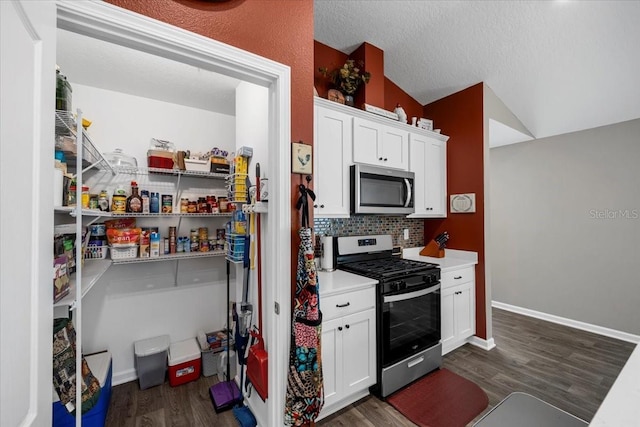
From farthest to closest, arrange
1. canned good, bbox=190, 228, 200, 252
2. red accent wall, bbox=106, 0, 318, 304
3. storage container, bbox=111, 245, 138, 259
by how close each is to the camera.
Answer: canned good, bbox=190, 228, 200, 252 → storage container, bbox=111, 245, 138, 259 → red accent wall, bbox=106, 0, 318, 304

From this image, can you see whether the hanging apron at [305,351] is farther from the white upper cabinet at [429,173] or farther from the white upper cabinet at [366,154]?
the white upper cabinet at [429,173]

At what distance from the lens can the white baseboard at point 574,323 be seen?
2914 millimetres

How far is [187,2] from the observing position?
122 cm

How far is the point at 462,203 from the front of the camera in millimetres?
3000

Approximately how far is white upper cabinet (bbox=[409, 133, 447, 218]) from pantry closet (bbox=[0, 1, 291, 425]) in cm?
177

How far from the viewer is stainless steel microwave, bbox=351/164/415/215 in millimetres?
2352

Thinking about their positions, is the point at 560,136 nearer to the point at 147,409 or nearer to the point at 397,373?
the point at 397,373

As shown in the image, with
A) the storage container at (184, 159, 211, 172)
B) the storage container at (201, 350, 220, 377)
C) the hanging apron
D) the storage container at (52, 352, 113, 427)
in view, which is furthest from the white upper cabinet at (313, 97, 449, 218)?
the storage container at (52, 352, 113, 427)

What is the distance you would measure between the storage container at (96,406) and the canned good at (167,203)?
123 cm

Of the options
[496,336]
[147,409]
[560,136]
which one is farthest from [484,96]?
[147,409]

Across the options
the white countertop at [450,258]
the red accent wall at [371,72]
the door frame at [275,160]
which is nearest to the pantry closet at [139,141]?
the door frame at [275,160]

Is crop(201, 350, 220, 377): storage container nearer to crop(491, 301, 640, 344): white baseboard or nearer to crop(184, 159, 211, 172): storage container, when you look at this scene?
crop(184, 159, 211, 172): storage container

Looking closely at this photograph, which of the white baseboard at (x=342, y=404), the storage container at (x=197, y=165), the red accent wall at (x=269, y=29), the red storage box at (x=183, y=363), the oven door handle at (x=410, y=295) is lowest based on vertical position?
the white baseboard at (x=342, y=404)

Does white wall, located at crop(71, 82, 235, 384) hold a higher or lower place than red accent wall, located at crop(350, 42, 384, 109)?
lower
